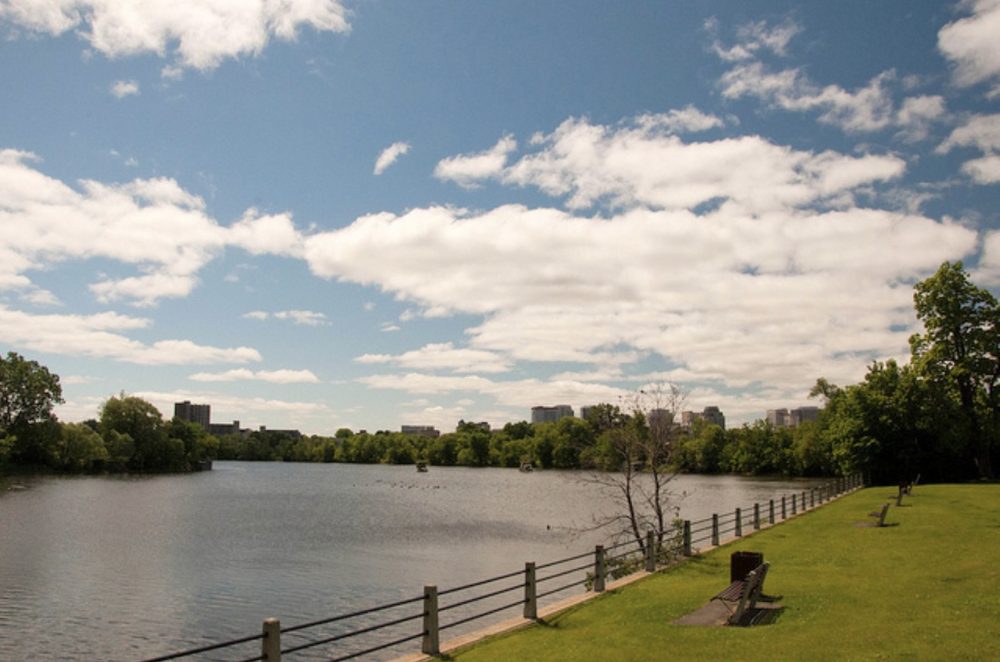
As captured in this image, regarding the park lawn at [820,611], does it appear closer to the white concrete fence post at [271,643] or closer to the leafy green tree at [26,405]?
the white concrete fence post at [271,643]

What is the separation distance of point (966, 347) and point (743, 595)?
55.8 m

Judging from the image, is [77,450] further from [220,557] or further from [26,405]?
[220,557]

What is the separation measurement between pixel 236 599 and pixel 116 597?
480 centimetres

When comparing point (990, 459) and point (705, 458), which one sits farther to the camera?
point (705, 458)

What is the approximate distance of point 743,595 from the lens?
1366 cm

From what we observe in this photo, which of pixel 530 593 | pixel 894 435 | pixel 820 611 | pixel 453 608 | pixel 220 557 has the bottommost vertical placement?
pixel 220 557

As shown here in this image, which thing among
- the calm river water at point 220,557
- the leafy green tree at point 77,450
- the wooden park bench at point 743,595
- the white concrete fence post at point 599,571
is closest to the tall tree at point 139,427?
the leafy green tree at point 77,450

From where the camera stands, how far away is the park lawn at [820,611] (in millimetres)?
11797

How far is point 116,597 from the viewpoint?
29.4 m

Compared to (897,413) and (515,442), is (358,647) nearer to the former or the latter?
(897,413)

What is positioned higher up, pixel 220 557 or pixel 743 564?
pixel 743 564

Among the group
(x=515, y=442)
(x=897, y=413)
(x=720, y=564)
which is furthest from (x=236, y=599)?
(x=515, y=442)

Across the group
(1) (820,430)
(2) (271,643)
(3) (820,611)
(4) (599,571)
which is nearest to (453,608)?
(4) (599,571)

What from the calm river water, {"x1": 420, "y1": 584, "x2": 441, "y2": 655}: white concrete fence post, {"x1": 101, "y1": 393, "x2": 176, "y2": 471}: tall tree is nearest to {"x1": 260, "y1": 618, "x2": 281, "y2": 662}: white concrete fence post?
{"x1": 420, "y1": 584, "x2": 441, "y2": 655}: white concrete fence post
